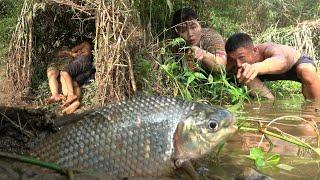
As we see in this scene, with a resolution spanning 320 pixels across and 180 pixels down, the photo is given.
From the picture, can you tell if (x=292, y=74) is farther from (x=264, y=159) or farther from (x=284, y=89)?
(x=264, y=159)

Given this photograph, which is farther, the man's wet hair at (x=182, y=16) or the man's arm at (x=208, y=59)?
the man's wet hair at (x=182, y=16)

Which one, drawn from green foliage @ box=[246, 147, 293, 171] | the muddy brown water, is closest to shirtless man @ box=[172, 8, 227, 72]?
the muddy brown water

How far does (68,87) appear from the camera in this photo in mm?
5949

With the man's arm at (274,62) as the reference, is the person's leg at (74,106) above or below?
below

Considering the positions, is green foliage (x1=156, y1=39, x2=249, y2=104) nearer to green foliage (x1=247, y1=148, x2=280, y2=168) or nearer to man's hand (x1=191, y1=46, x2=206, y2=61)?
man's hand (x1=191, y1=46, x2=206, y2=61)

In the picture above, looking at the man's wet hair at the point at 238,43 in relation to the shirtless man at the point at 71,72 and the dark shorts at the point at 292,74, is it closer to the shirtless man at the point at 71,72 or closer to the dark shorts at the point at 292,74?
the dark shorts at the point at 292,74

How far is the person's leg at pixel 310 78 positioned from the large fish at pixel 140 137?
4481mm

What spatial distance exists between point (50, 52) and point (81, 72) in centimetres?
117

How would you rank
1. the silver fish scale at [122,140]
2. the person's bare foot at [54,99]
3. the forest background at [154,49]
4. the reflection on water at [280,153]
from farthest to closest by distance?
the person's bare foot at [54,99] < the forest background at [154,49] < the reflection on water at [280,153] < the silver fish scale at [122,140]

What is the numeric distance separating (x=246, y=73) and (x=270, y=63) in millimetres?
656

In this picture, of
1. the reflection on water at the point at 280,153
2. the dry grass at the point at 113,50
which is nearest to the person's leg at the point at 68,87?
the dry grass at the point at 113,50

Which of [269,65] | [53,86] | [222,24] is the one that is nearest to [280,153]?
[269,65]

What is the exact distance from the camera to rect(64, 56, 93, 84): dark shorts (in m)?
6.12

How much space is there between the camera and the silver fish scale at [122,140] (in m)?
2.22
